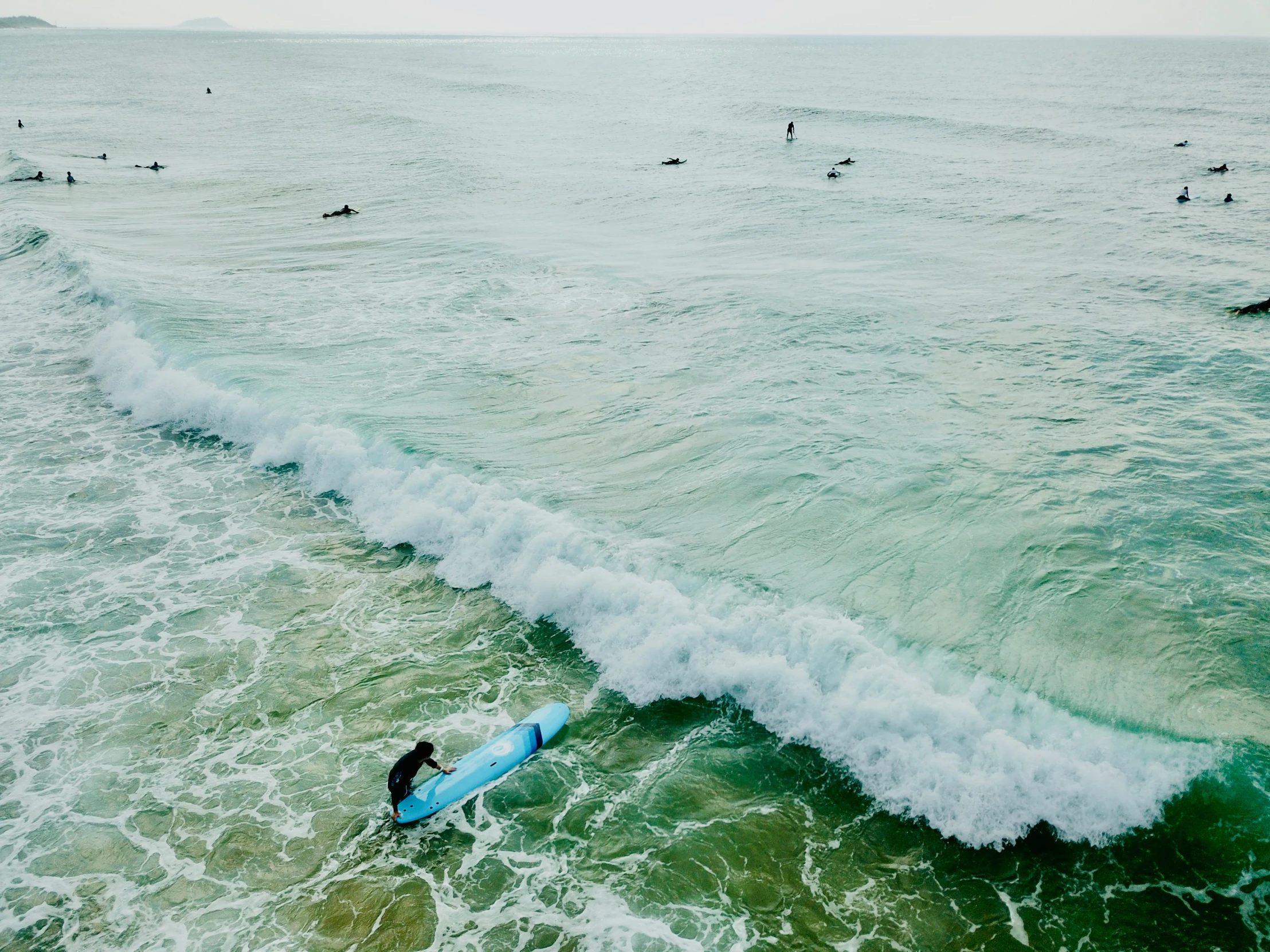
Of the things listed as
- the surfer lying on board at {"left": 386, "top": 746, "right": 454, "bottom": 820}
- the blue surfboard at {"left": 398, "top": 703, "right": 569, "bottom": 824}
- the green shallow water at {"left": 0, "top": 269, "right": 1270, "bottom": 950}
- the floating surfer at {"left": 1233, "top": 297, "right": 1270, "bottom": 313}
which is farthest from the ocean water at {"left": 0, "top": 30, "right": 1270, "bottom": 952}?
the floating surfer at {"left": 1233, "top": 297, "right": 1270, "bottom": 313}

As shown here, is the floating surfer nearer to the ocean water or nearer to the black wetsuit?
the ocean water

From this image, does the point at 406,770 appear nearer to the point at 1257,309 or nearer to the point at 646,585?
the point at 646,585

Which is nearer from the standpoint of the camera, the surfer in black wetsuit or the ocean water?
the ocean water

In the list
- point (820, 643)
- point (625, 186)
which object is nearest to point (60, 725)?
point (820, 643)

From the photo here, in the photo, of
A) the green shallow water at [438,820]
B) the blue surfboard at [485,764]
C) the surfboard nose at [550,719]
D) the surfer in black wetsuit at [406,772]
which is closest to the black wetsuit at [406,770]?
the surfer in black wetsuit at [406,772]

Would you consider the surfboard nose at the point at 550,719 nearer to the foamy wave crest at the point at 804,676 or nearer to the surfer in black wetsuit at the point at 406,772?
the foamy wave crest at the point at 804,676
